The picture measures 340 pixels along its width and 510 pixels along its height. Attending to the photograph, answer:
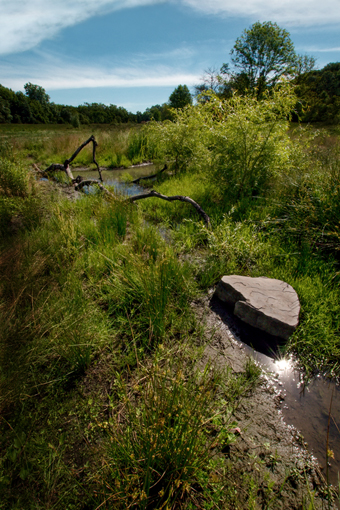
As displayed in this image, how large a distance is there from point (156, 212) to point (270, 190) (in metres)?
2.79

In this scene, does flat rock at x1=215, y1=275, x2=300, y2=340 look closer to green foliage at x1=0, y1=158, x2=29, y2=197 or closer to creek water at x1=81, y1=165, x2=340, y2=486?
creek water at x1=81, y1=165, x2=340, y2=486

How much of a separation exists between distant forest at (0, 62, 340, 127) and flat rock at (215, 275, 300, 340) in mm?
15703

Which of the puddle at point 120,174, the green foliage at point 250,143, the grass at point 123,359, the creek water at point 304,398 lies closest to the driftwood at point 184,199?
the grass at point 123,359

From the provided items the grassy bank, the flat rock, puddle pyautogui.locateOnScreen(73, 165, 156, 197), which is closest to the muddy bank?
the flat rock

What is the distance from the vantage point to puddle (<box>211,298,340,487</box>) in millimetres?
1694

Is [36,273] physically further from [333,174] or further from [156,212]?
[333,174]

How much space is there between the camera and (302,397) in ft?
6.65

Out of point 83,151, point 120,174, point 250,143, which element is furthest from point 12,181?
point 83,151

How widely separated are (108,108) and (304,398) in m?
96.0

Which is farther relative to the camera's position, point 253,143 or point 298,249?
point 253,143

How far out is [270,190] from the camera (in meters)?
5.47

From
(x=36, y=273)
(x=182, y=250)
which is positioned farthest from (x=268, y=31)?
(x=36, y=273)

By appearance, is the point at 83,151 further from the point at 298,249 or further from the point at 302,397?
the point at 302,397

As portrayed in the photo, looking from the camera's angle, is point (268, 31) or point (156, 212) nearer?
point (156, 212)
